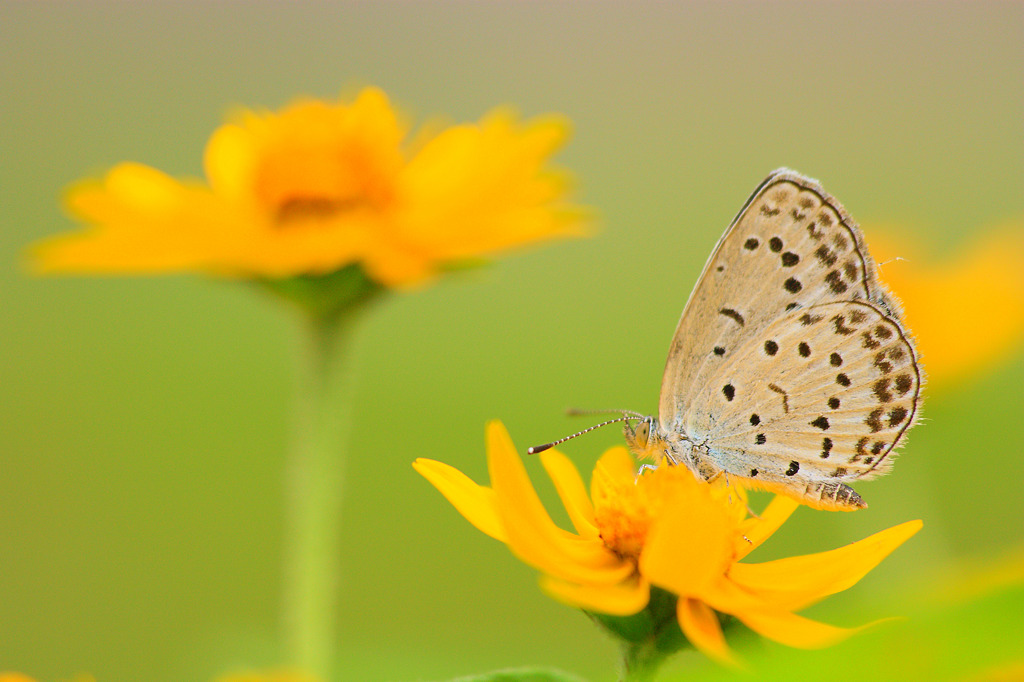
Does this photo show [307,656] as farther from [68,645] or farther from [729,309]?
[68,645]

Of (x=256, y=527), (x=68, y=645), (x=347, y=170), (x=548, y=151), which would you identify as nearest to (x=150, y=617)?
(x=68, y=645)

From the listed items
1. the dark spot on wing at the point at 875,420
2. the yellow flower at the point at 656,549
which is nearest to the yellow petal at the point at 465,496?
the yellow flower at the point at 656,549

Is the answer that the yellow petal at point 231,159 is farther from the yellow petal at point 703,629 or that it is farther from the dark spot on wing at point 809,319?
the yellow petal at point 703,629

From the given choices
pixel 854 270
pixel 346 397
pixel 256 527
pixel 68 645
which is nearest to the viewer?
pixel 854 270

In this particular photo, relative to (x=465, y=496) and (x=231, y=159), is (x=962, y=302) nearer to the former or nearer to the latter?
(x=231, y=159)

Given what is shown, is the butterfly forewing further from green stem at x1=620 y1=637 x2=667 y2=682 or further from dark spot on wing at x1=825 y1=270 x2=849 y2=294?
green stem at x1=620 y1=637 x2=667 y2=682

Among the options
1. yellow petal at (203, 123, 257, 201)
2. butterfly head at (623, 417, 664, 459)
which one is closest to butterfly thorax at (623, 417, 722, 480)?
butterfly head at (623, 417, 664, 459)
